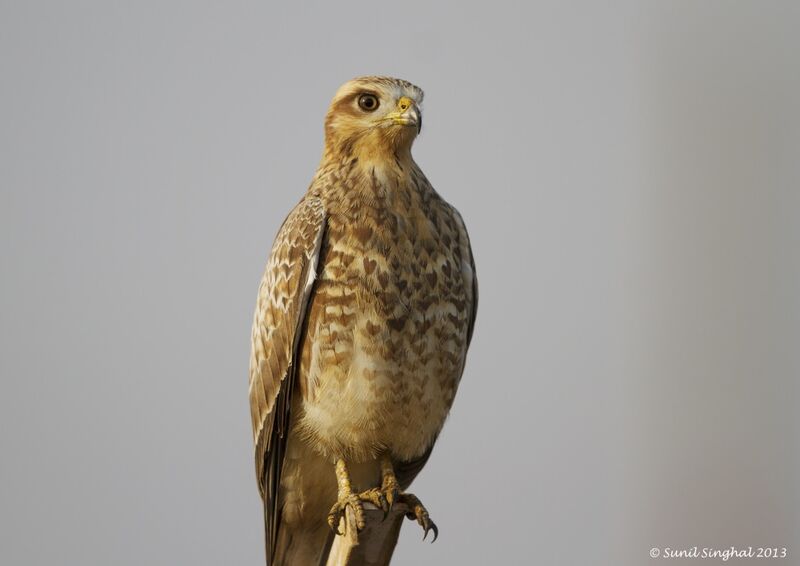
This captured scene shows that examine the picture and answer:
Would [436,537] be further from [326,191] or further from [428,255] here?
[326,191]

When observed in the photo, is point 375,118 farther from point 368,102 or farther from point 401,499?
point 401,499

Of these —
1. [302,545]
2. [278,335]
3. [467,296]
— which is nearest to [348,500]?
[302,545]

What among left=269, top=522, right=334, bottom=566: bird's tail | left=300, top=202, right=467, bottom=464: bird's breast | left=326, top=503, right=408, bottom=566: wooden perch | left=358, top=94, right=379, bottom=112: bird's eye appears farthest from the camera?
left=269, top=522, right=334, bottom=566: bird's tail

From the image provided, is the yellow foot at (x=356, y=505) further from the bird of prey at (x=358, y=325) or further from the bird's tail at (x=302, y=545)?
the bird's tail at (x=302, y=545)

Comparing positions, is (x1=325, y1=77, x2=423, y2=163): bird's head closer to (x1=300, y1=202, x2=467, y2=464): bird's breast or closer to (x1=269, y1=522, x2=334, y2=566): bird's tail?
(x1=300, y1=202, x2=467, y2=464): bird's breast

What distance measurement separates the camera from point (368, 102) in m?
4.13

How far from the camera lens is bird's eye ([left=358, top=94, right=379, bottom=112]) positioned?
13.5 ft

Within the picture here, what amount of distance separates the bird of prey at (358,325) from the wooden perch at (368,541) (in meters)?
0.04

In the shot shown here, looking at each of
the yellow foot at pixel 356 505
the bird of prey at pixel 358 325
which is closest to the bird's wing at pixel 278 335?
the bird of prey at pixel 358 325

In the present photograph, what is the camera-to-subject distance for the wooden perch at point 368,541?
3766 millimetres

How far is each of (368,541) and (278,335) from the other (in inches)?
34.5

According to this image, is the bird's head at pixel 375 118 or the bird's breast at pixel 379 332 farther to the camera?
the bird's head at pixel 375 118

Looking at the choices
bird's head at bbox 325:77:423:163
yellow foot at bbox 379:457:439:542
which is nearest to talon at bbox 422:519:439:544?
yellow foot at bbox 379:457:439:542

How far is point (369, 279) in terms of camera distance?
3873 mm
